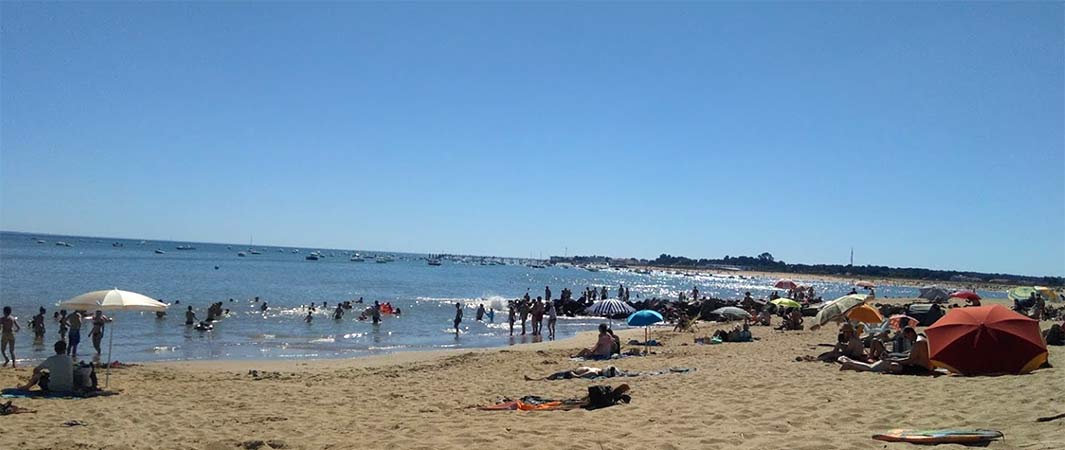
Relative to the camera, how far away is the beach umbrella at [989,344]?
9.97 metres

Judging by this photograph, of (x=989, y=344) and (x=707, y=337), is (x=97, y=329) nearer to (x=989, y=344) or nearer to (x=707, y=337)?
(x=707, y=337)

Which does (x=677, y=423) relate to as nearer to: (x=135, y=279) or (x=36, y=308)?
(x=36, y=308)

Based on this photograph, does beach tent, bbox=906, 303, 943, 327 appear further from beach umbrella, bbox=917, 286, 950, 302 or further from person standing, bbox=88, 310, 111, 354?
person standing, bbox=88, 310, 111, 354

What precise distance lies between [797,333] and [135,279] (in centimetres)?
5182

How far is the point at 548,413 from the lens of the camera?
8.51 metres

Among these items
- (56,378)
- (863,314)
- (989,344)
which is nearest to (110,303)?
(56,378)

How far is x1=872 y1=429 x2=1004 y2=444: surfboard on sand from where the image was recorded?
6.06 m

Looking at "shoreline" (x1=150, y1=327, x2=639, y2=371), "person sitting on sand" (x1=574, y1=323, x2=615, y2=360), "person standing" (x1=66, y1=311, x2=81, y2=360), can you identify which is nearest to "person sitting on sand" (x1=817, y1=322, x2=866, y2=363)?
"person sitting on sand" (x1=574, y1=323, x2=615, y2=360)

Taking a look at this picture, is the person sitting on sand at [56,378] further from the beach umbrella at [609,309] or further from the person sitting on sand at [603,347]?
the beach umbrella at [609,309]

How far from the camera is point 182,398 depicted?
34.8 ft

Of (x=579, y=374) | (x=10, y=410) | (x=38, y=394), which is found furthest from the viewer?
(x=579, y=374)

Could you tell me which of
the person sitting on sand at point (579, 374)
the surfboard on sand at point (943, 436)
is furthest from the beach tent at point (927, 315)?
the surfboard on sand at point (943, 436)

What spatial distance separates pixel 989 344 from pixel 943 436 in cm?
491

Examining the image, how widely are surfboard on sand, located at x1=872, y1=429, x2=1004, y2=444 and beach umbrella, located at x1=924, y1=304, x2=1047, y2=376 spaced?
4333 mm
